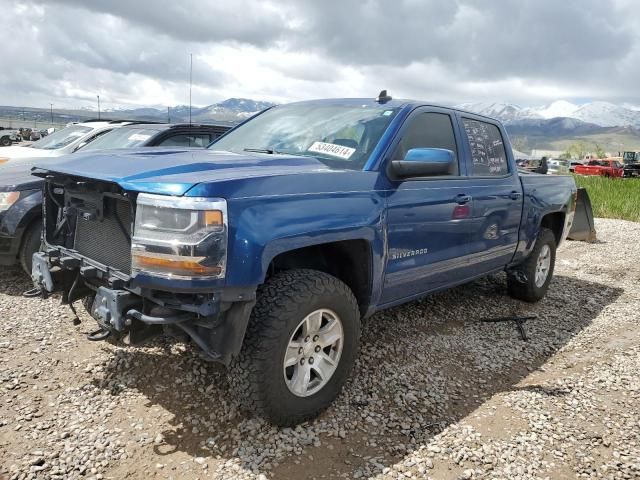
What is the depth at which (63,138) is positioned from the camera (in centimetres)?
774

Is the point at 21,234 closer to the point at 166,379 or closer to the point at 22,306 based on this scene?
the point at 22,306

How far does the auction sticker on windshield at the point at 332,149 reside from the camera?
334 centimetres

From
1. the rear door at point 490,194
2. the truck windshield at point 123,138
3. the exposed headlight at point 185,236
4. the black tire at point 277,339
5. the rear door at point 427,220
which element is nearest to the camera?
the exposed headlight at point 185,236

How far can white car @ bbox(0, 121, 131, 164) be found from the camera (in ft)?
23.2

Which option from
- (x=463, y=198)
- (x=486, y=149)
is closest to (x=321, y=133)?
(x=463, y=198)

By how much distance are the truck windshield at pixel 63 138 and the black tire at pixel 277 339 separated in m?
6.09

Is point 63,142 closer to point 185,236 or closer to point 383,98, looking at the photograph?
point 383,98

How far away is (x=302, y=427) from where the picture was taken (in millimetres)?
2887

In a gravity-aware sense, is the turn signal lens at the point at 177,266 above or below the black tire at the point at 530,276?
above

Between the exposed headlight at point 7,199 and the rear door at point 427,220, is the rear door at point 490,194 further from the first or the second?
the exposed headlight at point 7,199

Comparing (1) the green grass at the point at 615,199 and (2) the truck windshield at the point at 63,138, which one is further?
(1) the green grass at the point at 615,199

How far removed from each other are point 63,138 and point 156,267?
6428 mm

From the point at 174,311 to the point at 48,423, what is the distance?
1.05 meters

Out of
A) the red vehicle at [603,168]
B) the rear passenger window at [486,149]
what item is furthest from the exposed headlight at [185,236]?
the red vehicle at [603,168]
